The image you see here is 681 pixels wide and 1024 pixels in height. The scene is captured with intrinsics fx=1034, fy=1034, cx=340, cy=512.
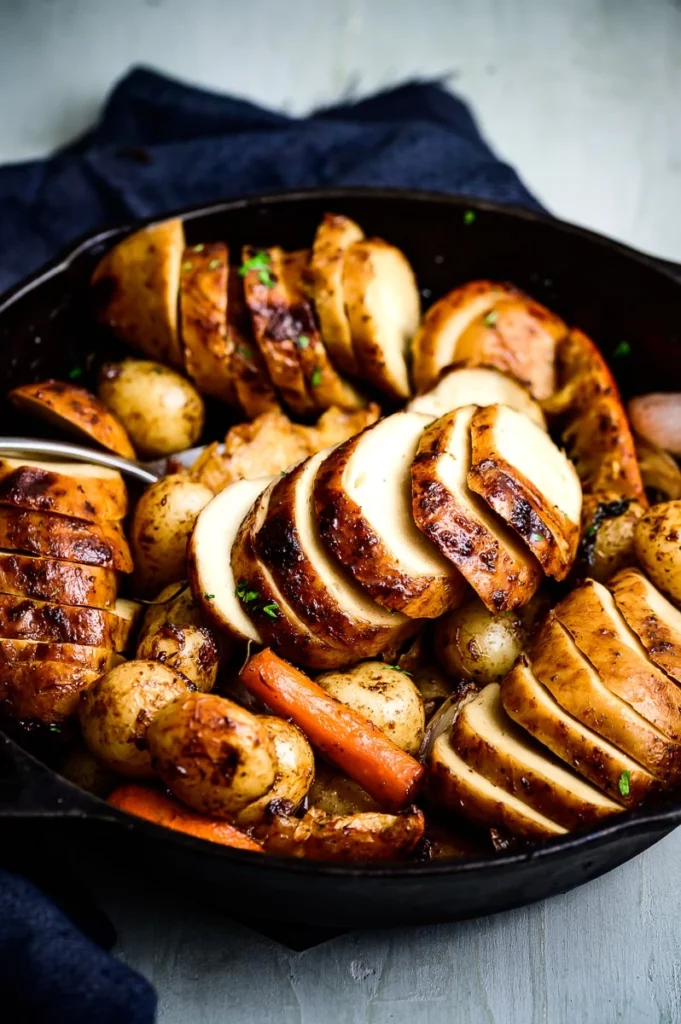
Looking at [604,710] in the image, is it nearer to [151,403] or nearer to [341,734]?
[341,734]

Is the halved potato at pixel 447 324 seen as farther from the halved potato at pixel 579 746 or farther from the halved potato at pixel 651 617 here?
the halved potato at pixel 579 746

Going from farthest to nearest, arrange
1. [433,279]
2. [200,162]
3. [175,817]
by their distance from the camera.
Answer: [200,162] → [433,279] → [175,817]

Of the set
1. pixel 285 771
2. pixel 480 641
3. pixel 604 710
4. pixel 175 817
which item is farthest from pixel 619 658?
pixel 175 817

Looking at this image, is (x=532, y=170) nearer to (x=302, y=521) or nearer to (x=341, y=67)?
(x=341, y=67)

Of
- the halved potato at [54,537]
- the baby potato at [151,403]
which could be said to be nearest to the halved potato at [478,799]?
the halved potato at [54,537]

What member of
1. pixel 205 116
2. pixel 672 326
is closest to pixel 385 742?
pixel 672 326

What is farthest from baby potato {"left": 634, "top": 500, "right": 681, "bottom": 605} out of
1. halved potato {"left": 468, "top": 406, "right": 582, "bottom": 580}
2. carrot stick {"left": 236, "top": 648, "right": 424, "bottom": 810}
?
carrot stick {"left": 236, "top": 648, "right": 424, "bottom": 810}
